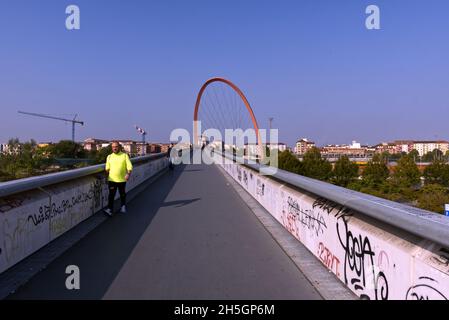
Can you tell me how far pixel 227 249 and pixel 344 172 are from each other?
10737cm

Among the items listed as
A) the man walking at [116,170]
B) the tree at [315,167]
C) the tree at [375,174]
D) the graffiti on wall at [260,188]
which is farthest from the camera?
the tree at [315,167]

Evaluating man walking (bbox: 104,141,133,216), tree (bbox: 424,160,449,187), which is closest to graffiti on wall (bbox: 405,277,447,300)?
man walking (bbox: 104,141,133,216)

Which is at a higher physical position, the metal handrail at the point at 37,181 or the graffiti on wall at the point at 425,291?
the metal handrail at the point at 37,181

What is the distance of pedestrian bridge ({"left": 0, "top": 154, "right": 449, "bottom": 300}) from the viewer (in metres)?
3.29

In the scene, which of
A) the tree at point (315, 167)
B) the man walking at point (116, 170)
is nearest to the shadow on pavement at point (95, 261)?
the man walking at point (116, 170)

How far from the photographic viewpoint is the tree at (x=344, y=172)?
350ft

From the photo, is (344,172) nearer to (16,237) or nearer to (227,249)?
(227,249)

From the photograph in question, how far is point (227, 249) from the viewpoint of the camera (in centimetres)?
612

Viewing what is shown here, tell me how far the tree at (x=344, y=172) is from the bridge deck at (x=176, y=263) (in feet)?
334

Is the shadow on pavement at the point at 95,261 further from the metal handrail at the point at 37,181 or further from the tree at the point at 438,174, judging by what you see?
the tree at the point at 438,174

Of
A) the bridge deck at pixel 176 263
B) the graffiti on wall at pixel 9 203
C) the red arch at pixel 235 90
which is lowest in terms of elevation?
the bridge deck at pixel 176 263

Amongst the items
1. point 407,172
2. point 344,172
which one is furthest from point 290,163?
point 407,172
